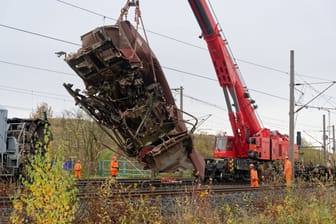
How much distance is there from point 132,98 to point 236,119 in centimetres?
1020

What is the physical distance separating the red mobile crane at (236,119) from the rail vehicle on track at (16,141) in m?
7.45

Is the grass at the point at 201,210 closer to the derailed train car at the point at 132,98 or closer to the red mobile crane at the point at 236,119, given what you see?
the derailed train car at the point at 132,98

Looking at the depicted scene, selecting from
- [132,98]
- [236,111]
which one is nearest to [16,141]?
[132,98]

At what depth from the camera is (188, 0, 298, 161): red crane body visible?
18078mm

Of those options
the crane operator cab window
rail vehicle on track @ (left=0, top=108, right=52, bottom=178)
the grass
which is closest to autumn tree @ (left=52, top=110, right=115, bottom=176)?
the crane operator cab window

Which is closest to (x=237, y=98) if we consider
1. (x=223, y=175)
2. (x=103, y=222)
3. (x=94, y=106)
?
(x=223, y=175)

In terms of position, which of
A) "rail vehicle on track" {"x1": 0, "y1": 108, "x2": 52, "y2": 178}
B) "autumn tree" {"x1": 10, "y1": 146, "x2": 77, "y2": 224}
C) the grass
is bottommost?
the grass

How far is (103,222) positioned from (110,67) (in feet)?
13.9

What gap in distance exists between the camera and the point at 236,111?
766 inches

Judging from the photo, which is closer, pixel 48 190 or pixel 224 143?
pixel 48 190

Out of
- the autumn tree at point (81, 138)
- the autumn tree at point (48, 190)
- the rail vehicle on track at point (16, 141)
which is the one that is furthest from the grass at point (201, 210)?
the autumn tree at point (81, 138)

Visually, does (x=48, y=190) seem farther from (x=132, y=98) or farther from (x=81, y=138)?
(x=81, y=138)

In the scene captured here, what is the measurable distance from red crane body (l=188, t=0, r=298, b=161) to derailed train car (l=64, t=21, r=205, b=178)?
7.54 meters

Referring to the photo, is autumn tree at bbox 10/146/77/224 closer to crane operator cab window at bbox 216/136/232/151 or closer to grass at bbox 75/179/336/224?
grass at bbox 75/179/336/224
